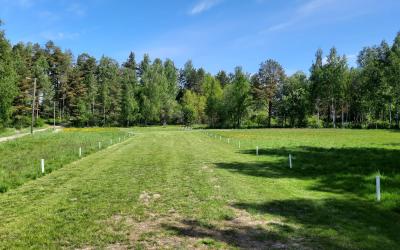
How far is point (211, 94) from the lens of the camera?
130375mm

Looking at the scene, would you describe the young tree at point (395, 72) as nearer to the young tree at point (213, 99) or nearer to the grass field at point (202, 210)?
the young tree at point (213, 99)

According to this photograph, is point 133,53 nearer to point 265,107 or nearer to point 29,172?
point 265,107

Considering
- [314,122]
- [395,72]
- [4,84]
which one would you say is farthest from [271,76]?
[4,84]

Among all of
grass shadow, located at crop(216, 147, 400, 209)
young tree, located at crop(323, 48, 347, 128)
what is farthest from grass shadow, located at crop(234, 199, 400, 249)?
young tree, located at crop(323, 48, 347, 128)

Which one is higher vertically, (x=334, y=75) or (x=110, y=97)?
(x=334, y=75)

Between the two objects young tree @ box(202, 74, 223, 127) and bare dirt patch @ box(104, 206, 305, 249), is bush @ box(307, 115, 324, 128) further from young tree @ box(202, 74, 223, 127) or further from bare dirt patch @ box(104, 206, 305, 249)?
bare dirt patch @ box(104, 206, 305, 249)

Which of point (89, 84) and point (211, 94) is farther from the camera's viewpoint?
point (89, 84)

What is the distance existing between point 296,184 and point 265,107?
4556 inches

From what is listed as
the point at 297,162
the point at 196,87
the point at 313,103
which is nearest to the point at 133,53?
the point at 196,87

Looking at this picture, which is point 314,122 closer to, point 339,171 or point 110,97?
point 110,97

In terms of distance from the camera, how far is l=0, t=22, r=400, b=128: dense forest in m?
108

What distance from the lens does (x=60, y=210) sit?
12.9 m

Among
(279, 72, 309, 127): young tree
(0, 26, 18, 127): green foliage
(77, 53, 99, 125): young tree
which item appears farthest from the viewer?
(77, 53, 99, 125): young tree

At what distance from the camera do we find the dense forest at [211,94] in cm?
10769
